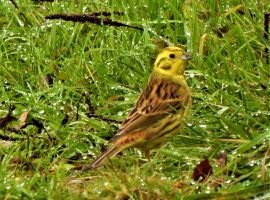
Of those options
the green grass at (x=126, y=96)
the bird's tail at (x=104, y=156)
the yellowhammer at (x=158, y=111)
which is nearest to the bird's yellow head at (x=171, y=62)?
the yellowhammer at (x=158, y=111)

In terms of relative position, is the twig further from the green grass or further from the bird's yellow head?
the bird's yellow head

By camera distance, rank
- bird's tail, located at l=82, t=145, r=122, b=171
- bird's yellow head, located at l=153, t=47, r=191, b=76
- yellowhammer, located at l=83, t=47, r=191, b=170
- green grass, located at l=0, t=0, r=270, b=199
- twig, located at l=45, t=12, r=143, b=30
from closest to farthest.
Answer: green grass, located at l=0, t=0, r=270, b=199 → bird's tail, located at l=82, t=145, r=122, b=171 → yellowhammer, located at l=83, t=47, r=191, b=170 → bird's yellow head, located at l=153, t=47, r=191, b=76 → twig, located at l=45, t=12, r=143, b=30

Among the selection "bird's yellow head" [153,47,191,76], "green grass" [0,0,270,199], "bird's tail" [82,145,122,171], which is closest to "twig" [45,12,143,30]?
"green grass" [0,0,270,199]

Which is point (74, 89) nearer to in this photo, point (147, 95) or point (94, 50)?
point (94, 50)

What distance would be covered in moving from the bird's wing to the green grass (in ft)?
0.57

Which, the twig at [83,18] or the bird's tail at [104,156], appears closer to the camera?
the bird's tail at [104,156]

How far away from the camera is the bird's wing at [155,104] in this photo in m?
5.74

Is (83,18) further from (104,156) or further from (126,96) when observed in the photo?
(104,156)

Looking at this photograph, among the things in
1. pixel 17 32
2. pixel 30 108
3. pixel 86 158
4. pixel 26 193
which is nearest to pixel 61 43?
pixel 17 32

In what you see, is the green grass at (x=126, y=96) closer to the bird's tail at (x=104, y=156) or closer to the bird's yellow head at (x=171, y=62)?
the bird's tail at (x=104, y=156)

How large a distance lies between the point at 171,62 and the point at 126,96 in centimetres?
69

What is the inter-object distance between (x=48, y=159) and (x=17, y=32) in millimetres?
2052

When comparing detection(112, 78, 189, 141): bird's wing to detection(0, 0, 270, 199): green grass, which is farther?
detection(112, 78, 189, 141): bird's wing

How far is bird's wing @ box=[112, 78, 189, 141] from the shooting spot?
226 inches
